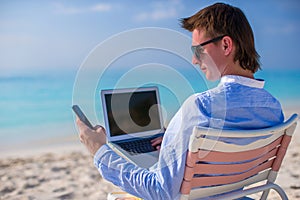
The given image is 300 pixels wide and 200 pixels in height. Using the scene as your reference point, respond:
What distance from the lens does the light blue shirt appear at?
129 cm

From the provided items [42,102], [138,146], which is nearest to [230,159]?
[138,146]

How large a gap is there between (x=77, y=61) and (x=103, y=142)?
58.7ft

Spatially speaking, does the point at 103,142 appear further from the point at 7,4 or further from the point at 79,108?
the point at 7,4

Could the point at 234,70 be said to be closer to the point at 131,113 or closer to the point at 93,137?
the point at 93,137

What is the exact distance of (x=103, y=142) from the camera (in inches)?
57.0

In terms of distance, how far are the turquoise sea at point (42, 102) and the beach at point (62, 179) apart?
135 inches

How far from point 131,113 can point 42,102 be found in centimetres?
1209

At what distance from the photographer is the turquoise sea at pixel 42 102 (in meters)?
9.76

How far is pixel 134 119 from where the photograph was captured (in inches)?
78.4

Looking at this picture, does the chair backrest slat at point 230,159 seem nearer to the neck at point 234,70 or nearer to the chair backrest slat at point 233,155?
the chair backrest slat at point 233,155

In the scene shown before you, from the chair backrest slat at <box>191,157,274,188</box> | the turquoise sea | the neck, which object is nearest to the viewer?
the chair backrest slat at <box>191,157,274,188</box>

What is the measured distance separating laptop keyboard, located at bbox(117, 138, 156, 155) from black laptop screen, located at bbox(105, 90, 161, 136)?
0.28 ft

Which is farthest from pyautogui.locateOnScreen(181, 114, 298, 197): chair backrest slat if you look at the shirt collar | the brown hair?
the brown hair

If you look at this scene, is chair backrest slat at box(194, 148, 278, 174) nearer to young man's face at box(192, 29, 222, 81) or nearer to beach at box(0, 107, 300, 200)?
young man's face at box(192, 29, 222, 81)
